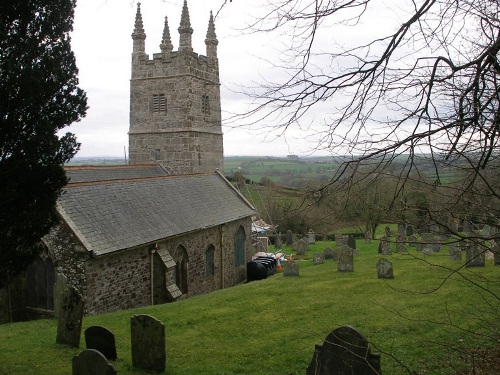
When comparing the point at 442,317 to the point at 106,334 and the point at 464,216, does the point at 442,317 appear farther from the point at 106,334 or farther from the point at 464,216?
the point at 106,334

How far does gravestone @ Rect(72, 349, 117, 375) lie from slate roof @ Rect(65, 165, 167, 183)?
11.5m

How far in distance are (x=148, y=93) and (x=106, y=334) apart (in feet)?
68.4

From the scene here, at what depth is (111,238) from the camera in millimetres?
13875

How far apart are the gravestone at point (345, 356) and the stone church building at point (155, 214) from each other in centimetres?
338

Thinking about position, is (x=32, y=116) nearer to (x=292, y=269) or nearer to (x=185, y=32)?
(x=292, y=269)

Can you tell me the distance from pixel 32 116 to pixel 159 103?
20.3 m

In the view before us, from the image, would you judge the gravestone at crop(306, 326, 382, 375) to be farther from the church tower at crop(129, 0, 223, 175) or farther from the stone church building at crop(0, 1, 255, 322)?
the church tower at crop(129, 0, 223, 175)

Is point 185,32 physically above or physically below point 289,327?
above

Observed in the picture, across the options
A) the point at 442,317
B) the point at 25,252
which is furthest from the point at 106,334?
the point at 442,317

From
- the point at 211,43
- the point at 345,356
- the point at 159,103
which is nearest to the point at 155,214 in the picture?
the point at 159,103

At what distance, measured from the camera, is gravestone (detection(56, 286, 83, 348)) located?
9.36 metres

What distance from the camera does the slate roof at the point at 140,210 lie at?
13.7 m

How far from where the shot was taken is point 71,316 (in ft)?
30.7

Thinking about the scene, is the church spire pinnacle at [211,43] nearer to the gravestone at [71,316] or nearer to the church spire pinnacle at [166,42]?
the church spire pinnacle at [166,42]
